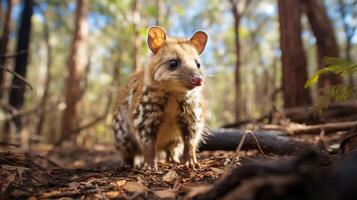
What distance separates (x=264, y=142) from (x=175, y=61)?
179 cm

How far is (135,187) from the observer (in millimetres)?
3602

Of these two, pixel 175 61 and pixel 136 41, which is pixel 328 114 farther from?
pixel 136 41

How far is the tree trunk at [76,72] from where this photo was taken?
1293 centimetres

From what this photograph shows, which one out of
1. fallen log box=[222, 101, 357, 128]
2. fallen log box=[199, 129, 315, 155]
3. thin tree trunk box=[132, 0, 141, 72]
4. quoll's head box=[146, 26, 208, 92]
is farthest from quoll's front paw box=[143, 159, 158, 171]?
thin tree trunk box=[132, 0, 141, 72]

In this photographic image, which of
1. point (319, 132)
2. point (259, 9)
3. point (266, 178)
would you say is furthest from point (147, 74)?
point (259, 9)

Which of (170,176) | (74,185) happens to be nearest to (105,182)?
(74,185)

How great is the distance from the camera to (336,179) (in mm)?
1952

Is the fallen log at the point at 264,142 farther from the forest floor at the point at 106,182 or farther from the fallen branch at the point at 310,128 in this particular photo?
the forest floor at the point at 106,182

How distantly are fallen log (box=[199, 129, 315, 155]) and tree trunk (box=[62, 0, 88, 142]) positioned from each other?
7.52 meters

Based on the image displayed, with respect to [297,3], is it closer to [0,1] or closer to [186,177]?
[186,177]

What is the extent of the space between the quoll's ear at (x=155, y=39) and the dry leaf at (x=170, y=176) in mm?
2004

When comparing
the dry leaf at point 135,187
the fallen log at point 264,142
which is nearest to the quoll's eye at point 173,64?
the fallen log at point 264,142

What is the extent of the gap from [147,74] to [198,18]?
2948cm

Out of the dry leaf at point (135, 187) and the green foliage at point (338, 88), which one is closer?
the dry leaf at point (135, 187)
